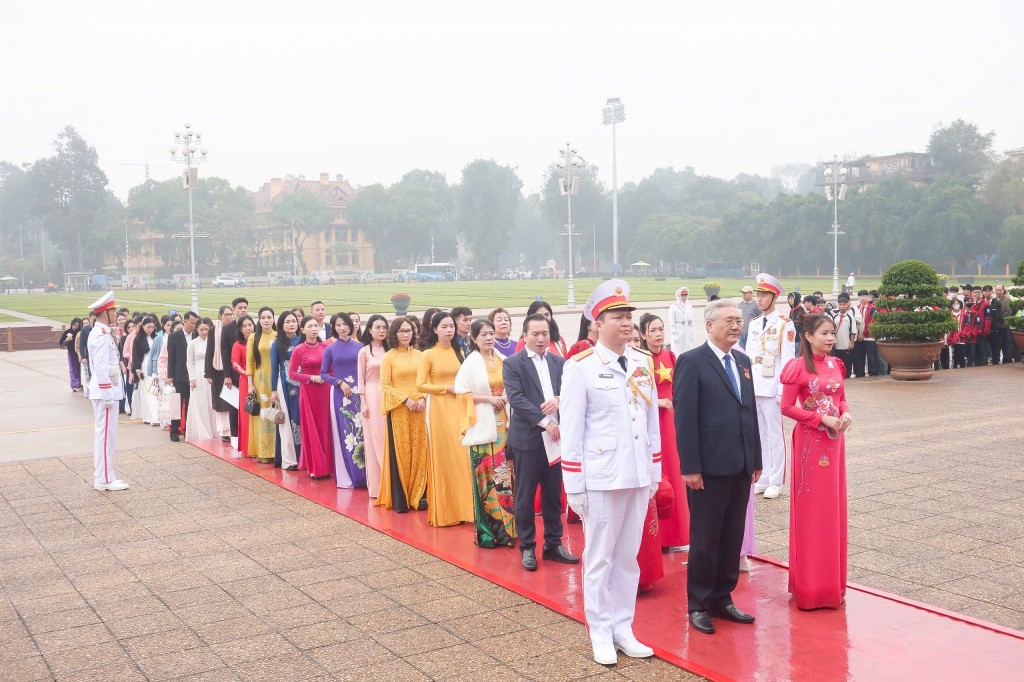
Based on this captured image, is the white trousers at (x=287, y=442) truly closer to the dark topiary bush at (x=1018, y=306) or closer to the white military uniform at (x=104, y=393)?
the white military uniform at (x=104, y=393)

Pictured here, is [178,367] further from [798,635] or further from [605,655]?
[798,635]

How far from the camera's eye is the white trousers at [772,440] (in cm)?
786

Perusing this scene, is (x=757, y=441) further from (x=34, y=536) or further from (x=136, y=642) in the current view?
(x=34, y=536)

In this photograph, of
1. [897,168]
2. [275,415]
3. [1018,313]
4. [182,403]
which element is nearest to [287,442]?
[275,415]

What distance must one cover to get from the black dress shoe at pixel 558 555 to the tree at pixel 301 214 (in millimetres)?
98701

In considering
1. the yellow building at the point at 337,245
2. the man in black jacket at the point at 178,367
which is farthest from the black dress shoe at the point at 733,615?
the yellow building at the point at 337,245

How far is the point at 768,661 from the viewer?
14.4ft

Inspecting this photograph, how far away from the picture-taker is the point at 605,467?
4520 millimetres

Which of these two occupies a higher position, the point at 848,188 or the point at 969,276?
the point at 848,188

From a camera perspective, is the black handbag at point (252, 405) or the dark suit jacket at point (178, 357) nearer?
the black handbag at point (252, 405)

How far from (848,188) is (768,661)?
78.7 metres

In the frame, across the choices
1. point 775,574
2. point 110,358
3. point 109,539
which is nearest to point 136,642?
point 109,539

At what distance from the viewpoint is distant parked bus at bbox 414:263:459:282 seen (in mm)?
100325

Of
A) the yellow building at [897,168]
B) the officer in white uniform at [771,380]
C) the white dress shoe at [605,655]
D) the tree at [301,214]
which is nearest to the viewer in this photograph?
the white dress shoe at [605,655]
